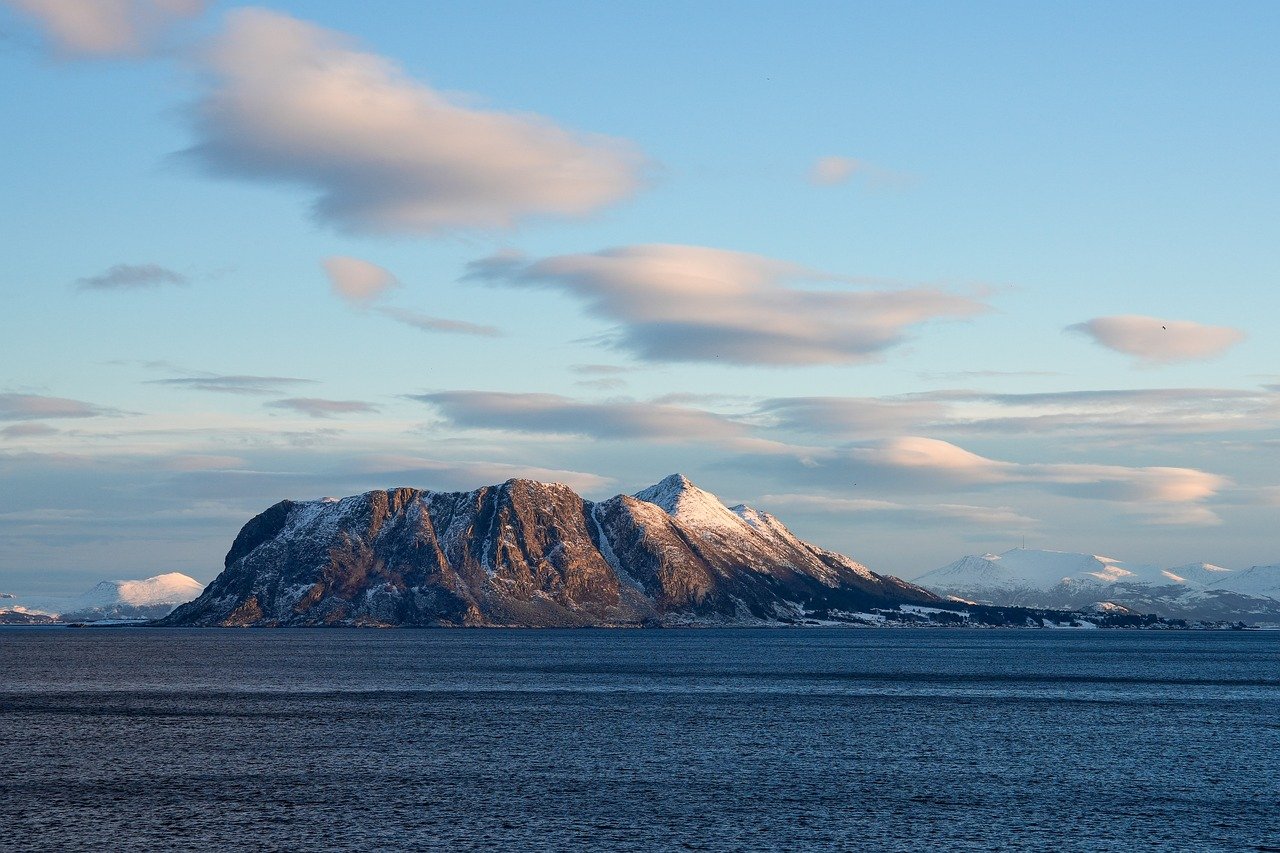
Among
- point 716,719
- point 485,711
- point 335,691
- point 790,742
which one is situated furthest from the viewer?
point 335,691

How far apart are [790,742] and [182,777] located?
50867 mm

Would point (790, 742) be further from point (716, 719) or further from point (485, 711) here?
point (485, 711)

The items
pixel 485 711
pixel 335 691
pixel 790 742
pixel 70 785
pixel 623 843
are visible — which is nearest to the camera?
pixel 623 843

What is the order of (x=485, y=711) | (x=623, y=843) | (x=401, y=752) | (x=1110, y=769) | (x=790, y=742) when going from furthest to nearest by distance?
(x=485, y=711) < (x=790, y=742) < (x=401, y=752) < (x=1110, y=769) < (x=623, y=843)

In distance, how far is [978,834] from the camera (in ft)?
245

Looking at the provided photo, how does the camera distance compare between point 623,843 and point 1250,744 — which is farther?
point 1250,744

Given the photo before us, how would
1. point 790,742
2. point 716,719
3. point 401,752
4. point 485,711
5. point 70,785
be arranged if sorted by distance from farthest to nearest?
point 485,711 < point 716,719 < point 790,742 < point 401,752 < point 70,785

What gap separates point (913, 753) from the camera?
110 metres

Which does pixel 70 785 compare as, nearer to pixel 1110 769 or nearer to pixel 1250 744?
pixel 1110 769

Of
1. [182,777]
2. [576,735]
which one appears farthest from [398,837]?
[576,735]

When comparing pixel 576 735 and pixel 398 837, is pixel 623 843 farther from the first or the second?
pixel 576 735

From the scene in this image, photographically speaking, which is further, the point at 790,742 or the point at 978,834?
the point at 790,742

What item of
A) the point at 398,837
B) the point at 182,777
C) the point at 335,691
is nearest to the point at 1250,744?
the point at 398,837

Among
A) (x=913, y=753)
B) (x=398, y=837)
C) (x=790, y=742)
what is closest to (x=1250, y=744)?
(x=913, y=753)
